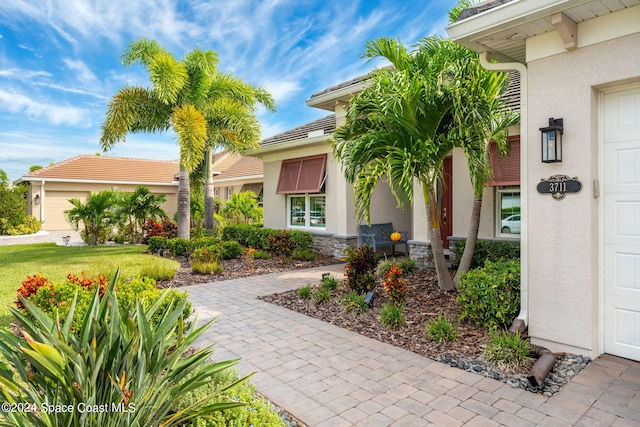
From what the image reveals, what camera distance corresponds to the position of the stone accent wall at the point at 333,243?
12.0 meters

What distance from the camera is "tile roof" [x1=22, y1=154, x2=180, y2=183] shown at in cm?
2448

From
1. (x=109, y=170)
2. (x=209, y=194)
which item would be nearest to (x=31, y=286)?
(x=209, y=194)

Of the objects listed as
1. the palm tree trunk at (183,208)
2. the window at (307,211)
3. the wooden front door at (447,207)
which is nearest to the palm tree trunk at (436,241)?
the wooden front door at (447,207)

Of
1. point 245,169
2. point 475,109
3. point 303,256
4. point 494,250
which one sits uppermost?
point 245,169

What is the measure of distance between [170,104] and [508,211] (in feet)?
38.4

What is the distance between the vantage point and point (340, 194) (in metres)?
12.1

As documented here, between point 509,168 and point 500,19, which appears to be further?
point 509,168

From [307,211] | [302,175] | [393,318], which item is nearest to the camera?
[393,318]

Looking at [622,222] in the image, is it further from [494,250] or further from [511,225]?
[511,225]

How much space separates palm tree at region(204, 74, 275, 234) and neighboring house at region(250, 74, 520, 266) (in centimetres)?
88

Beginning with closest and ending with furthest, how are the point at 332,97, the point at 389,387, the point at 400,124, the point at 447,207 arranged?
1. the point at 389,387
2. the point at 400,124
3. the point at 447,207
4. the point at 332,97

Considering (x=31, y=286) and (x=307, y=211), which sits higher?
(x=307, y=211)

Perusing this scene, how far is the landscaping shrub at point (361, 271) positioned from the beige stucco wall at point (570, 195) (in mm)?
2790

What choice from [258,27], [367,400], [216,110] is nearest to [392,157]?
[367,400]
